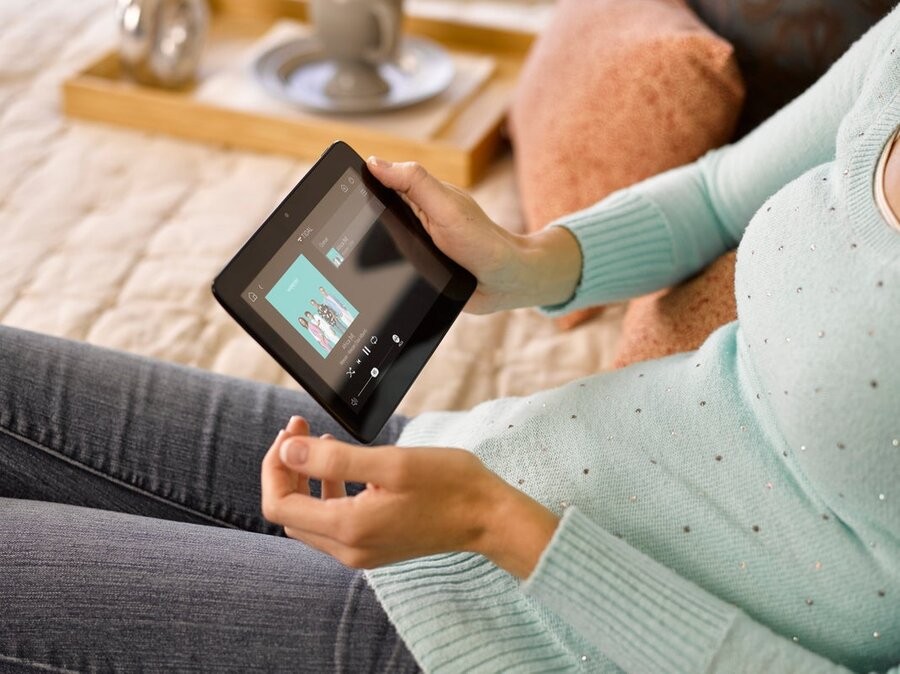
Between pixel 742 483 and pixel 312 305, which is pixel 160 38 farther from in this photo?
pixel 742 483

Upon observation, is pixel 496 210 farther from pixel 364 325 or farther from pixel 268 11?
pixel 268 11

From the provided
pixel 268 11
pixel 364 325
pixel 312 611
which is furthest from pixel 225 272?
pixel 268 11

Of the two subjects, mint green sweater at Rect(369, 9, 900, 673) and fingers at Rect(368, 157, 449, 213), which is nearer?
mint green sweater at Rect(369, 9, 900, 673)

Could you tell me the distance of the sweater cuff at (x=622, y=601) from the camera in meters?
0.64

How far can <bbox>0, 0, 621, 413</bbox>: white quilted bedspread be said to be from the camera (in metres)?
1.09

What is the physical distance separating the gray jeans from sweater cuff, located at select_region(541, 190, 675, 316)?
0.22 metres

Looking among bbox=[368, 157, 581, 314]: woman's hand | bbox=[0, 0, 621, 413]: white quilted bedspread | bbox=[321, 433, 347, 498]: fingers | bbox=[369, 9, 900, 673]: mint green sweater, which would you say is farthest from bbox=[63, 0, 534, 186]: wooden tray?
bbox=[321, 433, 347, 498]: fingers

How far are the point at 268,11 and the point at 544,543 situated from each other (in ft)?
4.72

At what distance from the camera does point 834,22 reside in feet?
3.33

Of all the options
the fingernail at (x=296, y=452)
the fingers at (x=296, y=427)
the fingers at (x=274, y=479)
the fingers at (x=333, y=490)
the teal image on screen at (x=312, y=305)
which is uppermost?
the teal image on screen at (x=312, y=305)

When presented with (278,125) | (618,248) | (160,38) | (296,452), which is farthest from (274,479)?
(160,38)

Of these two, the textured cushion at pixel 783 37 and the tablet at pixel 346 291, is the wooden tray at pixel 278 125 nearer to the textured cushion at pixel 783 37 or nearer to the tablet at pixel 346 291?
the textured cushion at pixel 783 37

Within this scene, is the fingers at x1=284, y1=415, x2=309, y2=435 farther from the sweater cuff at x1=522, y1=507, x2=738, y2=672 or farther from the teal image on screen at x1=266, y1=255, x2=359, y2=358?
the sweater cuff at x1=522, y1=507, x2=738, y2=672

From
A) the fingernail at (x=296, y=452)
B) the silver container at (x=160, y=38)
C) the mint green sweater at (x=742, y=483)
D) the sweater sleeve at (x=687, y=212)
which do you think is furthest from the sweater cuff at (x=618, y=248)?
the silver container at (x=160, y=38)
